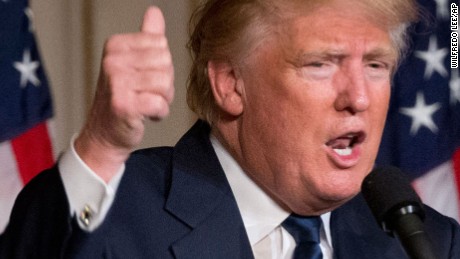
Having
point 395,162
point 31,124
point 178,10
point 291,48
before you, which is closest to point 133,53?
point 291,48

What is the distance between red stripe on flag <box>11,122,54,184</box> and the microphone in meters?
1.10

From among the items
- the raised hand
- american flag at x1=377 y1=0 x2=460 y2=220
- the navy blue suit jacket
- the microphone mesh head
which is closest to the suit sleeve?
the navy blue suit jacket

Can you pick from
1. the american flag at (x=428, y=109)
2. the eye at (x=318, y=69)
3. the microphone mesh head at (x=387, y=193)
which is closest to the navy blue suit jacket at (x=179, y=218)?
the eye at (x=318, y=69)

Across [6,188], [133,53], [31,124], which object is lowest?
[6,188]

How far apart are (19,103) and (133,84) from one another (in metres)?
1.03

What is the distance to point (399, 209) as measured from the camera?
128cm

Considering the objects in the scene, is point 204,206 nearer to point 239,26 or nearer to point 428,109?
point 239,26

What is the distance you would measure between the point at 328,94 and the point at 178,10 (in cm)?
82

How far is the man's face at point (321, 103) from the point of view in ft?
5.72

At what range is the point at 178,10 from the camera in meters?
2.46

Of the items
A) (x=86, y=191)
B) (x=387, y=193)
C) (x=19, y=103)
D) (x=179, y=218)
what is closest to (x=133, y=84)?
(x=86, y=191)

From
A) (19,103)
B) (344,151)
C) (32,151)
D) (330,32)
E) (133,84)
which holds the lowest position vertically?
(32,151)

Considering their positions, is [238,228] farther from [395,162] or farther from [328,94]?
[395,162]

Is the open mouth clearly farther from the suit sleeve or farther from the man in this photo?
the suit sleeve
